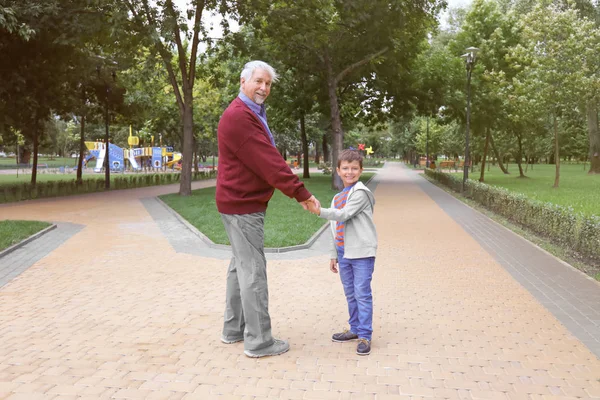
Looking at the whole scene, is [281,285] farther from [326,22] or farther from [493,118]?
[493,118]

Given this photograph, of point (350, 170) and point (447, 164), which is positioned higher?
point (447, 164)

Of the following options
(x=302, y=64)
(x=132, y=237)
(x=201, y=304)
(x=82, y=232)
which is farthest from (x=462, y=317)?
(x=302, y=64)

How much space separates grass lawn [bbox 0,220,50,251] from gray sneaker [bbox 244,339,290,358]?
6.12 m

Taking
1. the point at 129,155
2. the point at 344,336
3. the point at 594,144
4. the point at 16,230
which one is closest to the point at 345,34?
the point at 16,230

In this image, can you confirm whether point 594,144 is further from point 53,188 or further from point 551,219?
point 53,188

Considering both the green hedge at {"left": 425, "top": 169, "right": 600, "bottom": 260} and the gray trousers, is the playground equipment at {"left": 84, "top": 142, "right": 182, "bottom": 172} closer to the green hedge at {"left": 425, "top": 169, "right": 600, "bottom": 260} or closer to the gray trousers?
the green hedge at {"left": 425, "top": 169, "right": 600, "bottom": 260}

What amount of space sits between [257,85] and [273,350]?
1.97m

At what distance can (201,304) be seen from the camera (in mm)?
5414

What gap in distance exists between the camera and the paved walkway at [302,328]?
3.45 metres

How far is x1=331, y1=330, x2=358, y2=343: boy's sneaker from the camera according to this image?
4297 millimetres

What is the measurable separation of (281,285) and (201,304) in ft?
3.74

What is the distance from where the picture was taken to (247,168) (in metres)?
3.69

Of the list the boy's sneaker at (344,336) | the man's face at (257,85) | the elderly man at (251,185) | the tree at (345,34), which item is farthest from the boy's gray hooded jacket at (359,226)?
the tree at (345,34)

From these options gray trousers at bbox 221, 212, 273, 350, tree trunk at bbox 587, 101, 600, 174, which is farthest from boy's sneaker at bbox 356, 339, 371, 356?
tree trunk at bbox 587, 101, 600, 174
